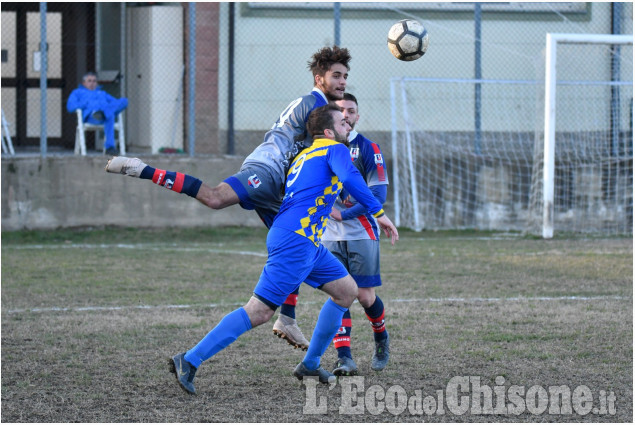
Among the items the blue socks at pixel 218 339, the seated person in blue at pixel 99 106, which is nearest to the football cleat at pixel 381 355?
the blue socks at pixel 218 339

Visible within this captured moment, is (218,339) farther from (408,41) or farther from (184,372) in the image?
(408,41)

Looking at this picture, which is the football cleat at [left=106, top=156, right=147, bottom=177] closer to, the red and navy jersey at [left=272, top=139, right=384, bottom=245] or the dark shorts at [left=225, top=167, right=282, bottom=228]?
the dark shorts at [left=225, top=167, right=282, bottom=228]

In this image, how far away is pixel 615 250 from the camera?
11914 mm

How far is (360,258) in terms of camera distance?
5871 mm

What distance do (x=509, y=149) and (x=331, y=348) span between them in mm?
9840

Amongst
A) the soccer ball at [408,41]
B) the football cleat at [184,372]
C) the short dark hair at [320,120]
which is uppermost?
the soccer ball at [408,41]

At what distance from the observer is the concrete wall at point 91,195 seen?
13789 mm

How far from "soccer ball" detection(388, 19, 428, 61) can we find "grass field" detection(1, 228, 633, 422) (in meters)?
2.10

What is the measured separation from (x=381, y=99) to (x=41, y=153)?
5.74m

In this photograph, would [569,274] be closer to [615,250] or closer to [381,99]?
[615,250]

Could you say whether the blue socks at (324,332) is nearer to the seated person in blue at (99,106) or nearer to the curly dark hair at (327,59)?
the curly dark hair at (327,59)

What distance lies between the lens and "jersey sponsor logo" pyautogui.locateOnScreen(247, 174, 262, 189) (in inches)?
206

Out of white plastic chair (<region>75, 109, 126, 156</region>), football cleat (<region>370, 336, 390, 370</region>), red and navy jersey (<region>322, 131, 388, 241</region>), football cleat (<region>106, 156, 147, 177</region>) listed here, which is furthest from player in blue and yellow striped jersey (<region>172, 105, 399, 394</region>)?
white plastic chair (<region>75, 109, 126, 156</region>)

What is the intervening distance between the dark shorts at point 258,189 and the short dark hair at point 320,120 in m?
0.36
